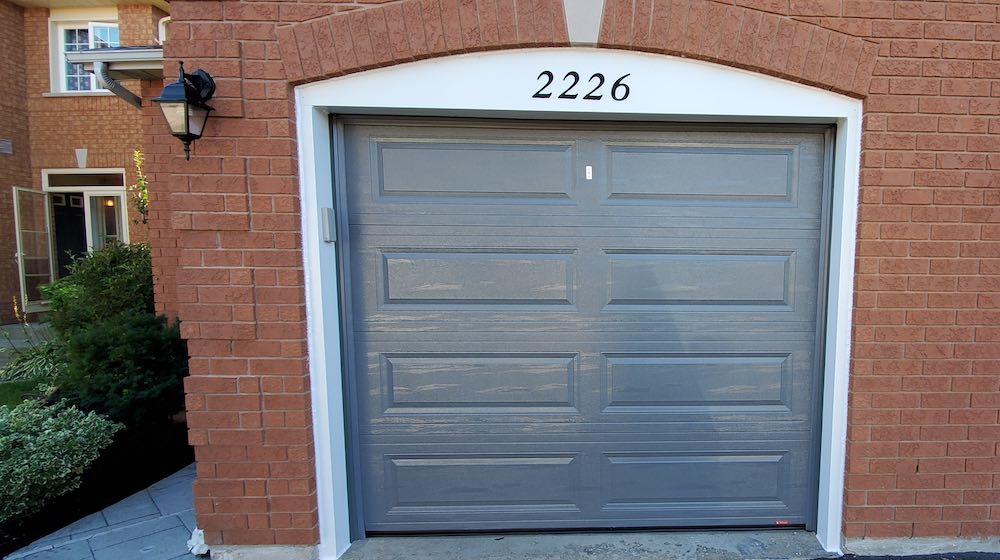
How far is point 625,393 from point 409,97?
6.60ft

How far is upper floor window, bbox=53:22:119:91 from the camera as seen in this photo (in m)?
8.52

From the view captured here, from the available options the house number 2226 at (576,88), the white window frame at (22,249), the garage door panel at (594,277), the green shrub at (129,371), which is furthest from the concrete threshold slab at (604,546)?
the white window frame at (22,249)

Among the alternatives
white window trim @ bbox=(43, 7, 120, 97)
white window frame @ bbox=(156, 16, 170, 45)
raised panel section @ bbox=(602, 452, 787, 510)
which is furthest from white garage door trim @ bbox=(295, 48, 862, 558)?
white window trim @ bbox=(43, 7, 120, 97)

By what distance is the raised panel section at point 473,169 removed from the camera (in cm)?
261

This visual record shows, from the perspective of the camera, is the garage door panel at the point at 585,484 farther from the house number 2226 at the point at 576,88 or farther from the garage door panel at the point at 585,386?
the house number 2226 at the point at 576,88

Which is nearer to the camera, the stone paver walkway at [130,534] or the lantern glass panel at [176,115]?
the lantern glass panel at [176,115]

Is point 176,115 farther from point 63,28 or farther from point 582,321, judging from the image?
point 63,28

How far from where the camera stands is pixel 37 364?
17.0 feet

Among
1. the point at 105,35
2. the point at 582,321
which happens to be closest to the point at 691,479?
the point at 582,321

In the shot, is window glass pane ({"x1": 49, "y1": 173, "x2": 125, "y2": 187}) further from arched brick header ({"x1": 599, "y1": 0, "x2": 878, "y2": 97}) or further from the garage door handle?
arched brick header ({"x1": 599, "y1": 0, "x2": 878, "y2": 97})

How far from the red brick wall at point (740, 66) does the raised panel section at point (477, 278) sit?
0.53m

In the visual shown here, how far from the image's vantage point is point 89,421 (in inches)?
117

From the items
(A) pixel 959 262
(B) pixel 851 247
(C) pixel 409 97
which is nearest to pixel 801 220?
(B) pixel 851 247

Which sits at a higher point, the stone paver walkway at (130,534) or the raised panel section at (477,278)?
the raised panel section at (477,278)
